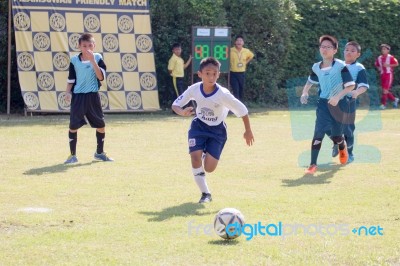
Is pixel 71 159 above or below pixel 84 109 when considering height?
below

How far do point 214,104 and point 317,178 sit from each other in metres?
2.27

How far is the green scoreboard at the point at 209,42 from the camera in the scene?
20.9 metres

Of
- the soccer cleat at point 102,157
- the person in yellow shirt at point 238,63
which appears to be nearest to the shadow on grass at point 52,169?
the soccer cleat at point 102,157

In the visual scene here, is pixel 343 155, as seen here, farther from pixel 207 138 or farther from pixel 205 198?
pixel 205 198

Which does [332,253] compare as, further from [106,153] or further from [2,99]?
[2,99]

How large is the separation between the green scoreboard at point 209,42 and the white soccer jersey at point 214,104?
1230 cm

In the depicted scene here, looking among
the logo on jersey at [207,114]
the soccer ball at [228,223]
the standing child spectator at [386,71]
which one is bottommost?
the standing child spectator at [386,71]

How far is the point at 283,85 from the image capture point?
2483 centimetres

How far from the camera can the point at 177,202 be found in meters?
8.42

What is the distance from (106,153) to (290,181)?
374 centimetres

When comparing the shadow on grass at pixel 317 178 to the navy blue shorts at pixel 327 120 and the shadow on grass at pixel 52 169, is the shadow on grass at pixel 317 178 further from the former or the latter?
the shadow on grass at pixel 52 169

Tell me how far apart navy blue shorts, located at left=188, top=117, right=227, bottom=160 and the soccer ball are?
2146mm

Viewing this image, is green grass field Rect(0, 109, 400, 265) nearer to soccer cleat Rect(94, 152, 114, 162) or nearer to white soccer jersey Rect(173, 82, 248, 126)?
soccer cleat Rect(94, 152, 114, 162)

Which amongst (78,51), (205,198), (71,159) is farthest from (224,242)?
(78,51)
